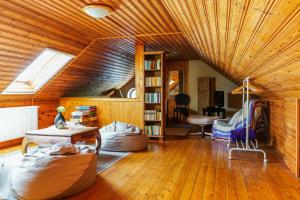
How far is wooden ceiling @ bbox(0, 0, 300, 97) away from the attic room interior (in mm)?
18

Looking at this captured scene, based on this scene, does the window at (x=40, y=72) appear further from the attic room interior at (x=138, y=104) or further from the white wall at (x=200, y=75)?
the white wall at (x=200, y=75)

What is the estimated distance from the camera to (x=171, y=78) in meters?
8.84

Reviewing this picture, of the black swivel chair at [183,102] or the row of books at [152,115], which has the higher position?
the black swivel chair at [183,102]

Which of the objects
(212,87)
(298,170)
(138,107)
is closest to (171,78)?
(212,87)

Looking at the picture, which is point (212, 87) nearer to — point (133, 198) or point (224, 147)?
point (224, 147)

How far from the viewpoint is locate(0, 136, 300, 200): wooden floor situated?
8.48 ft

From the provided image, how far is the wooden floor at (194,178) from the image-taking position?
2.59 meters

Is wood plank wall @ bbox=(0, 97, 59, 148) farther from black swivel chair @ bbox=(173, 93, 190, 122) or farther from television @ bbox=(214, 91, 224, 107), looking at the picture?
television @ bbox=(214, 91, 224, 107)

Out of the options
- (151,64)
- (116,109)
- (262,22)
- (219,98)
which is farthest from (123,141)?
(219,98)

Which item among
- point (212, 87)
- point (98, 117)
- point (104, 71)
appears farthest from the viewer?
point (212, 87)

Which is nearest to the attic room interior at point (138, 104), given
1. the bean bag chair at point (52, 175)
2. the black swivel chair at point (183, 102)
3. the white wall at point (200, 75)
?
the bean bag chair at point (52, 175)

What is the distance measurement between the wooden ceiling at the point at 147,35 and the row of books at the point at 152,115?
1.55m

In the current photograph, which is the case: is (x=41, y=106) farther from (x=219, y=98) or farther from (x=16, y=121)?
(x=219, y=98)

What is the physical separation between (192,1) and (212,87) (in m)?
6.52
